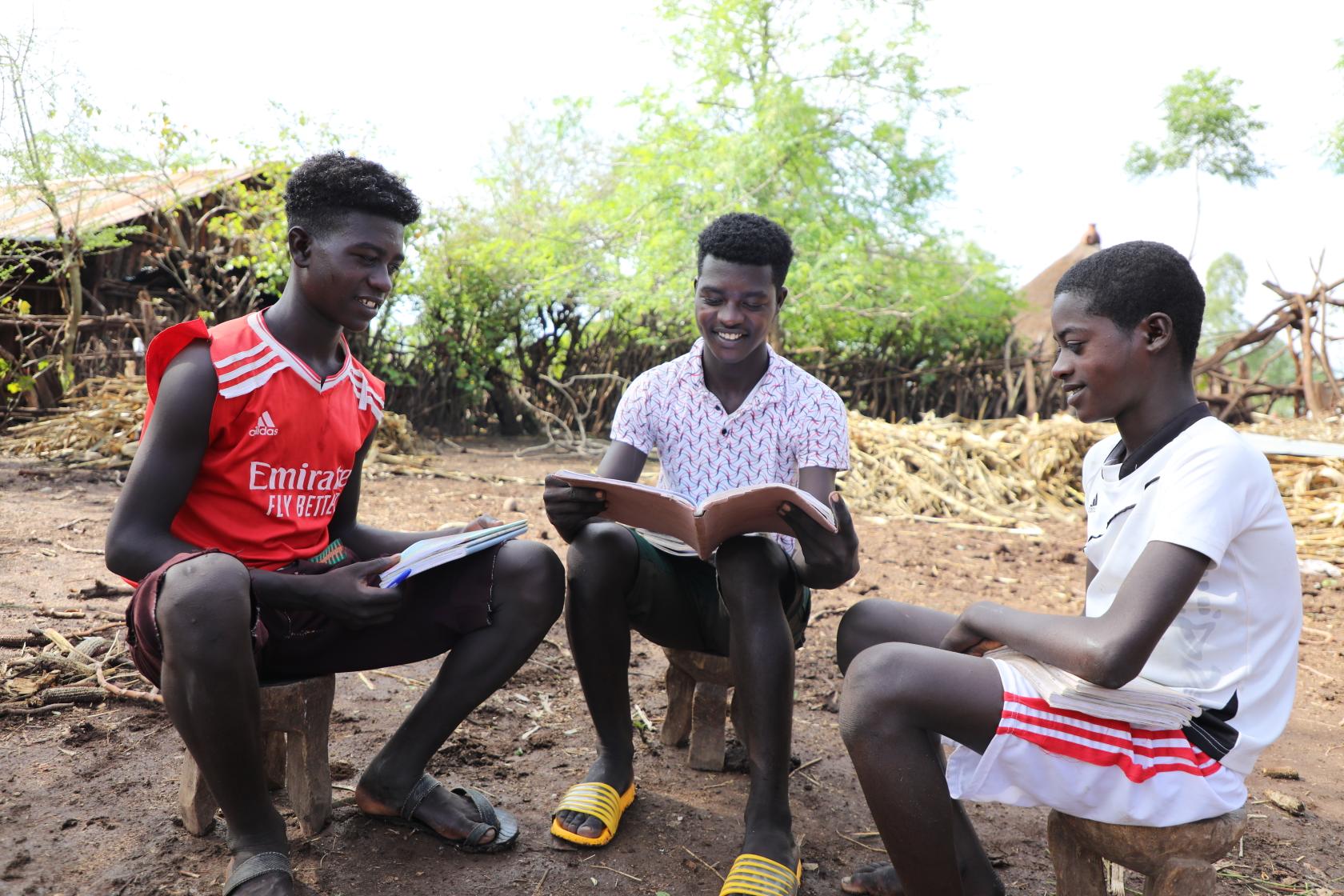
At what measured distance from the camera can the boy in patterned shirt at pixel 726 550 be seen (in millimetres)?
2184

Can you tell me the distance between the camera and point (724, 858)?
230 cm

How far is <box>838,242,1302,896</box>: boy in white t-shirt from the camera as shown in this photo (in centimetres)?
155

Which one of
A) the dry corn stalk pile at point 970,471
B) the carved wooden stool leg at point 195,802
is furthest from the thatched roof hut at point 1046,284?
the carved wooden stool leg at point 195,802

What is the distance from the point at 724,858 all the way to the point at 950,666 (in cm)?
96

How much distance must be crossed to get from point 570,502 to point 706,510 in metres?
0.46

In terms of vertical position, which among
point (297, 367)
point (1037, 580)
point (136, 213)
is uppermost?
point (136, 213)

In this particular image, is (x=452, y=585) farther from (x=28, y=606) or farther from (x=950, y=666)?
(x=28, y=606)

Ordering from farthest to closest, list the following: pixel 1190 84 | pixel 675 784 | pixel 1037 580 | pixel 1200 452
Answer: pixel 1190 84 < pixel 1037 580 < pixel 675 784 < pixel 1200 452

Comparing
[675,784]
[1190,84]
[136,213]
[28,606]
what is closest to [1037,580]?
[675,784]

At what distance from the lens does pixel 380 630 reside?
89.7 inches

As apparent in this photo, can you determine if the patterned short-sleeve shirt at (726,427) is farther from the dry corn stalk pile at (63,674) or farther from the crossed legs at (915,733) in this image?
the dry corn stalk pile at (63,674)

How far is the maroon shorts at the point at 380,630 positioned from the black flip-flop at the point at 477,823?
1.06ft

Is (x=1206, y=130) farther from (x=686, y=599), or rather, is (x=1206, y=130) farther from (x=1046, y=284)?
(x=686, y=599)

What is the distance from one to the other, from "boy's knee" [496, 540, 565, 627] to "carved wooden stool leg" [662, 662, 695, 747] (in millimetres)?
693
